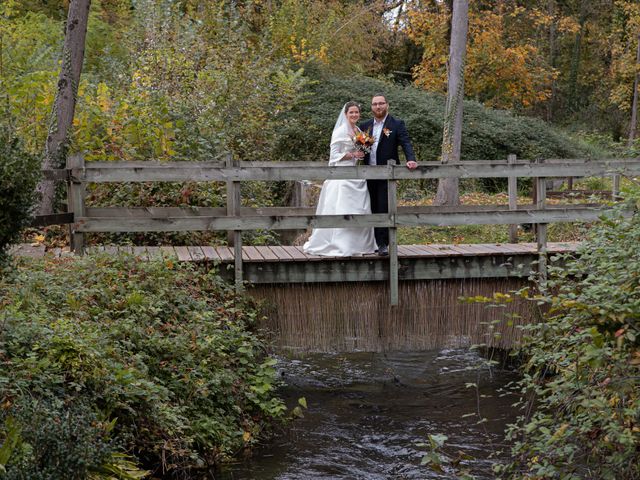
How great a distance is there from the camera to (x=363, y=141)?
1127cm

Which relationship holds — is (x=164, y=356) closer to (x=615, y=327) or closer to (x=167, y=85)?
(x=615, y=327)

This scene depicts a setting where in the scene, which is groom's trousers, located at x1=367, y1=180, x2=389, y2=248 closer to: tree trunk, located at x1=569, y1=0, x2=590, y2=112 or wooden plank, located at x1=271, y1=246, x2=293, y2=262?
wooden plank, located at x1=271, y1=246, x2=293, y2=262

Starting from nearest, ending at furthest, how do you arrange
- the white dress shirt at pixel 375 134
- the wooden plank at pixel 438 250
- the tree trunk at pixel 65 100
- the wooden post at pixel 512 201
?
the wooden plank at pixel 438 250 → the white dress shirt at pixel 375 134 → the wooden post at pixel 512 201 → the tree trunk at pixel 65 100

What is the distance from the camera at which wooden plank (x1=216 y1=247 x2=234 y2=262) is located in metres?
10.4

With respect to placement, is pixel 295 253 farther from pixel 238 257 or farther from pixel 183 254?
pixel 183 254

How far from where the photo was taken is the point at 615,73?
34.4 metres

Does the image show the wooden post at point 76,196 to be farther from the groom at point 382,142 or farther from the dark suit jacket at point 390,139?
the dark suit jacket at point 390,139

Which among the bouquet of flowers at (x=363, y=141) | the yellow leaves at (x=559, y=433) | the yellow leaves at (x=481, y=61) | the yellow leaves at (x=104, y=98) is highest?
the yellow leaves at (x=481, y=61)

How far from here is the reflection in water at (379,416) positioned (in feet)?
27.5

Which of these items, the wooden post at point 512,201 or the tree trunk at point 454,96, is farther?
the tree trunk at point 454,96

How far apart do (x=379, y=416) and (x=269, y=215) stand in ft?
8.31

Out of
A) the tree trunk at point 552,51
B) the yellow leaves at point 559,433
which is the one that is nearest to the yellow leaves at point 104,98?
the yellow leaves at point 559,433

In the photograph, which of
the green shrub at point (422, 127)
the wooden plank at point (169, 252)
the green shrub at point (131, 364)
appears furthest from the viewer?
the green shrub at point (422, 127)

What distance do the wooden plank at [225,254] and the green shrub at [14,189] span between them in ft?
7.65
